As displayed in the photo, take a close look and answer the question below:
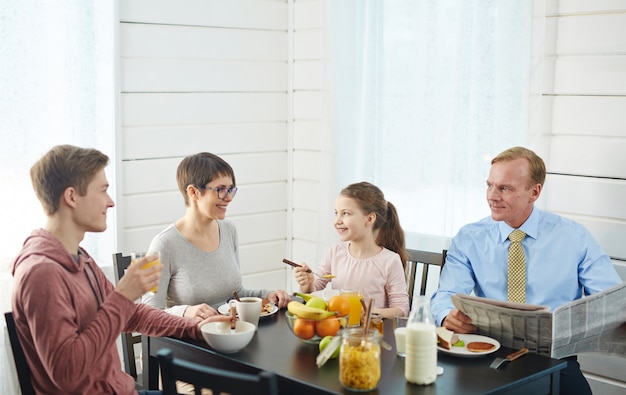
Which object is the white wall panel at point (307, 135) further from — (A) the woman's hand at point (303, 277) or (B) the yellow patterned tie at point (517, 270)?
(B) the yellow patterned tie at point (517, 270)

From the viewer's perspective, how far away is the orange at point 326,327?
7.39ft

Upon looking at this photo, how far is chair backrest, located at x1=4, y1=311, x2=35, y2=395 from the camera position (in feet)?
6.48

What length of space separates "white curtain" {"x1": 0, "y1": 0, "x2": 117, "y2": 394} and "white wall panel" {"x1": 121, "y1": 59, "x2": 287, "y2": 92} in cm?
20

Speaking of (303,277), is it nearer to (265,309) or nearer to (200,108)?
(265,309)

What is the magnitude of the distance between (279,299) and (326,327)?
1.55 ft

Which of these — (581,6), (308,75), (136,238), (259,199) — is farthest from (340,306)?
(308,75)

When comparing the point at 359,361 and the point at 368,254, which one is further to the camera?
the point at 368,254

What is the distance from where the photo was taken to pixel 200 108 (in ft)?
13.0

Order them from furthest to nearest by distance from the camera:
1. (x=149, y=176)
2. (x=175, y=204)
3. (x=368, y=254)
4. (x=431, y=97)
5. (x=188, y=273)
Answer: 1. (x=175, y=204)
2. (x=149, y=176)
3. (x=431, y=97)
4. (x=368, y=254)
5. (x=188, y=273)

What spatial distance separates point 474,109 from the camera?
3.44m

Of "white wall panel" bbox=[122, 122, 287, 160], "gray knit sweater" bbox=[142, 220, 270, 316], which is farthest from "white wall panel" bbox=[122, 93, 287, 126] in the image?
"gray knit sweater" bbox=[142, 220, 270, 316]

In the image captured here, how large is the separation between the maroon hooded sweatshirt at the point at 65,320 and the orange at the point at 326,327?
1.70 feet

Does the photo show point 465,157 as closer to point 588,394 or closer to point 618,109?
point 618,109

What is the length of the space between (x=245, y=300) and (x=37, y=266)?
0.73 m
